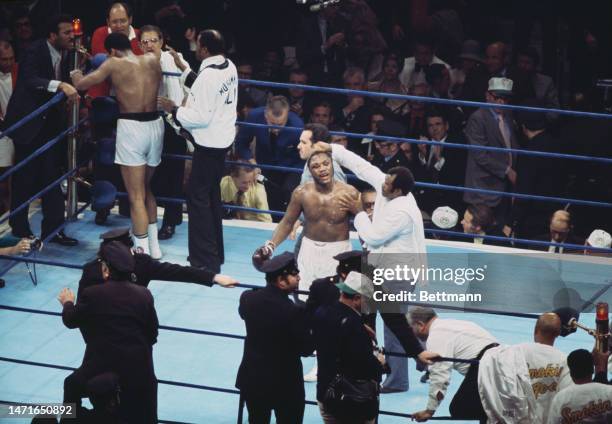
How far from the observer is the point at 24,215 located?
8.44 metres

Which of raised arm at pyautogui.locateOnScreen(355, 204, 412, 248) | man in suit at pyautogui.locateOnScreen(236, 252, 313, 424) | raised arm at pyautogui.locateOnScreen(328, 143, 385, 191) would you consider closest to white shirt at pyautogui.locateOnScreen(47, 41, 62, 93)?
raised arm at pyautogui.locateOnScreen(328, 143, 385, 191)

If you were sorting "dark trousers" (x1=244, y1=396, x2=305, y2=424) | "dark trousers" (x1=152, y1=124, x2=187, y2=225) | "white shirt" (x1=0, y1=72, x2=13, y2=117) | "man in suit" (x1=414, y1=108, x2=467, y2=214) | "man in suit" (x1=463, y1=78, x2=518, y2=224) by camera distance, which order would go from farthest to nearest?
"man in suit" (x1=414, y1=108, x2=467, y2=214)
"man in suit" (x1=463, y1=78, x2=518, y2=224)
"white shirt" (x1=0, y1=72, x2=13, y2=117)
"dark trousers" (x1=152, y1=124, x2=187, y2=225)
"dark trousers" (x1=244, y1=396, x2=305, y2=424)

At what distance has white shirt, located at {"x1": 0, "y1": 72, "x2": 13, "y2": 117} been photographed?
9039 mm

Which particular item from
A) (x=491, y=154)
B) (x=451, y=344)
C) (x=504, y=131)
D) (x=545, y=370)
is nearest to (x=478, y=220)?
(x=491, y=154)

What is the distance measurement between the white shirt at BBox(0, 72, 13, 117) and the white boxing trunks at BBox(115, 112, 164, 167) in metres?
1.39

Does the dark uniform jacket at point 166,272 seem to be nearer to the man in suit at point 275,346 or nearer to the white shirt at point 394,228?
the man in suit at point 275,346

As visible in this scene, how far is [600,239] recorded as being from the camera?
866 centimetres

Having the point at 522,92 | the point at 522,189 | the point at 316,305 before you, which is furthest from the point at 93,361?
the point at 522,92

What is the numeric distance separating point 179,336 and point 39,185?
5.14 ft

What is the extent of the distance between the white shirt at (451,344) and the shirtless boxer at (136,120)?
8.23 ft

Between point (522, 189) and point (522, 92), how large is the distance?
3.28 ft

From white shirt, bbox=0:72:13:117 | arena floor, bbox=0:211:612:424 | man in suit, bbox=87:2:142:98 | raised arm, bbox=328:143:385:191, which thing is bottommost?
arena floor, bbox=0:211:612:424

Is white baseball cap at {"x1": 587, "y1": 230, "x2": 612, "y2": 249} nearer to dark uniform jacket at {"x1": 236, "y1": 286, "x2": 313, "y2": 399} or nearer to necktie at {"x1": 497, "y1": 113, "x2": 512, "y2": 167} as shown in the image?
necktie at {"x1": 497, "y1": 113, "x2": 512, "y2": 167}

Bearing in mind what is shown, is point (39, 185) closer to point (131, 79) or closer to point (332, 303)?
point (131, 79)
